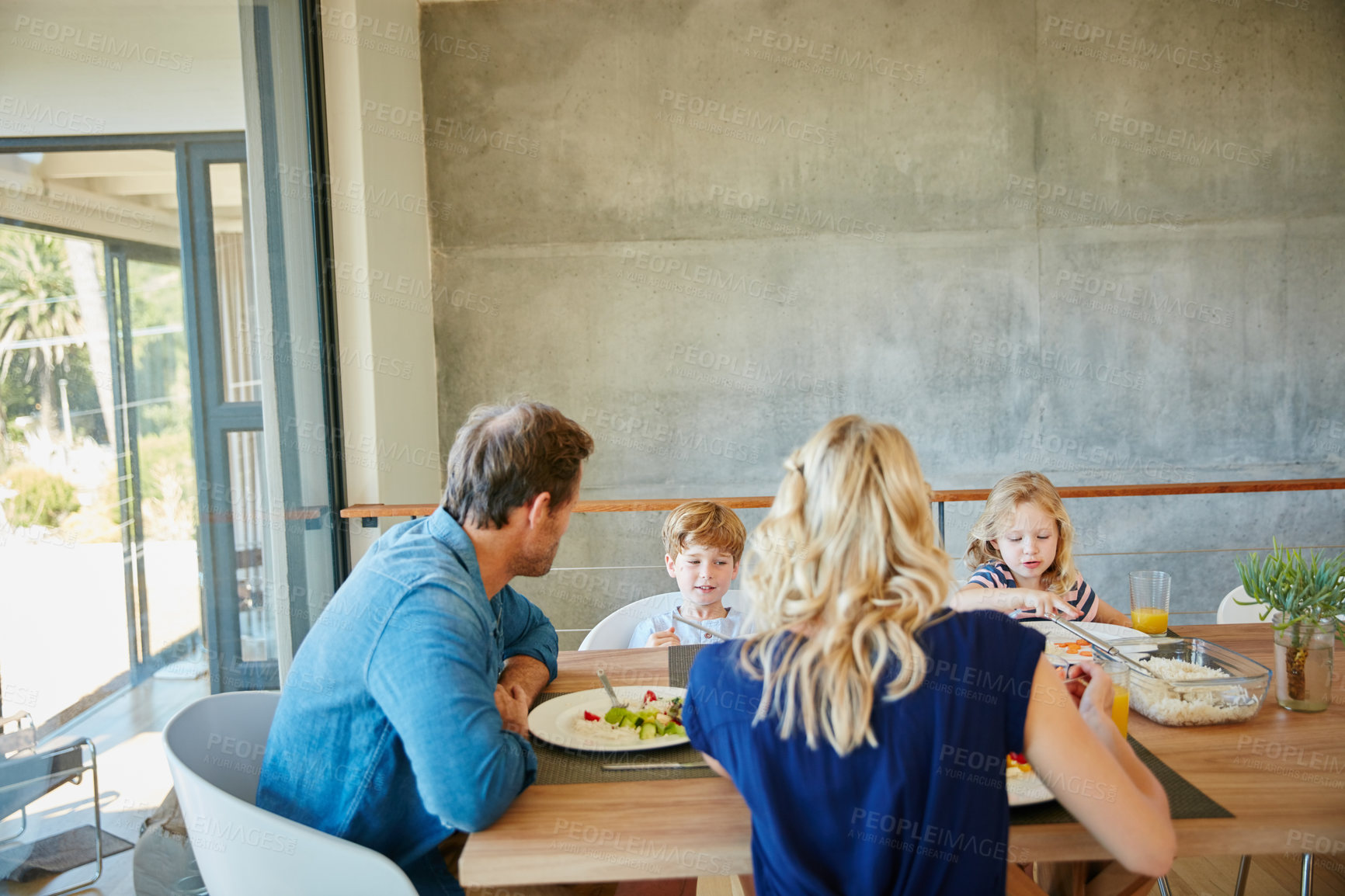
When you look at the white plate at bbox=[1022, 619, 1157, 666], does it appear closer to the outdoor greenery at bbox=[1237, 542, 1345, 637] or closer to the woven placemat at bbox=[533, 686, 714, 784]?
the outdoor greenery at bbox=[1237, 542, 1345, 637]

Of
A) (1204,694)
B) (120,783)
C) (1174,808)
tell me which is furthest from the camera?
(120,783)

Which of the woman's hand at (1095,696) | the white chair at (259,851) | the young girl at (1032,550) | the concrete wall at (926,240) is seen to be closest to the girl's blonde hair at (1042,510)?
the young girl at (1032,550)

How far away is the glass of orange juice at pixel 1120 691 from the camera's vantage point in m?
1.30

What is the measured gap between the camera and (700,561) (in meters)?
2.10

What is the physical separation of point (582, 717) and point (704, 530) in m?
0.68

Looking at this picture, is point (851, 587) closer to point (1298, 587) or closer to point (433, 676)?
point (433, 676)

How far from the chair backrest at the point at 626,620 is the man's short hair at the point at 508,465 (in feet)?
2.78

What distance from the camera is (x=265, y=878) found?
1.23 m

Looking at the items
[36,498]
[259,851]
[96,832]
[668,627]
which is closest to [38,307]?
[36,498]

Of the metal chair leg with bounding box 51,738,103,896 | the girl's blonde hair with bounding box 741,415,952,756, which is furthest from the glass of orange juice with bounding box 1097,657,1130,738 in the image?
the metal chair leg with bounding box 51,738,103,896

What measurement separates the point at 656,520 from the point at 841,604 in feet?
9.93

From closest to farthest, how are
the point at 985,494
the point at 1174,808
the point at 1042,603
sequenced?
1. the point at 1174,808
2. the point at 1042,603
3. the point at 985,494

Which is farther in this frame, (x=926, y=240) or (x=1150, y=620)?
(x=926, y=240)

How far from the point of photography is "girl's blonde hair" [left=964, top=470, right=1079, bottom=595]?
2092mm
